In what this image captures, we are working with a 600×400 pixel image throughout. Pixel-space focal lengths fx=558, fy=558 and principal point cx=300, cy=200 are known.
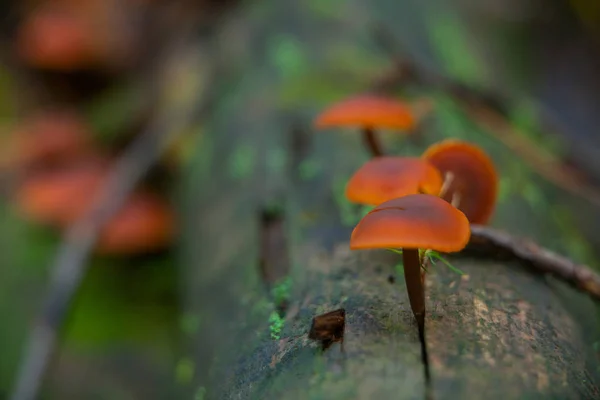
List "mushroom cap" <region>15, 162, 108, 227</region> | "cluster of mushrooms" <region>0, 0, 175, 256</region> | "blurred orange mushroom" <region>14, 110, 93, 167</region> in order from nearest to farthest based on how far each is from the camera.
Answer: "cluster of mushrooms" <region>0, 0, 175, 256</region>, "mushroom cap" <region>15, 162, 108, 227</region>, "blurred orange mushroom" <region>14, 110, 93, 167</region>

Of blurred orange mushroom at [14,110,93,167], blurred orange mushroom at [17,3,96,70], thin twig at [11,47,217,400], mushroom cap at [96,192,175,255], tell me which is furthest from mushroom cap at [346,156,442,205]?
blurred orange mushroom at [17,3,96,70]

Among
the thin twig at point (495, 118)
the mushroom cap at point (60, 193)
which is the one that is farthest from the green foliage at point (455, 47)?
the mushroom cap at point (60, 193)

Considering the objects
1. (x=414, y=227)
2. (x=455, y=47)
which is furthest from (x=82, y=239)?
(x=455, y=47)

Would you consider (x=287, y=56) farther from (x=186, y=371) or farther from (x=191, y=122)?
(x=186, y=371)

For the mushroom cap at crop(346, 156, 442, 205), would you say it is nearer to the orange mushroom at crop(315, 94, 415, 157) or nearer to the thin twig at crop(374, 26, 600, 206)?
the orange mushroom at crop(315, 94, 415, 157)

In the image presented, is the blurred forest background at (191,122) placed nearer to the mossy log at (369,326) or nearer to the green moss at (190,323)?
the green moss at (190,323)

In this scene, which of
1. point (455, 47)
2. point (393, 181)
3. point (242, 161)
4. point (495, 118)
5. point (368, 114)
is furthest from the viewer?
point (455, 47)
